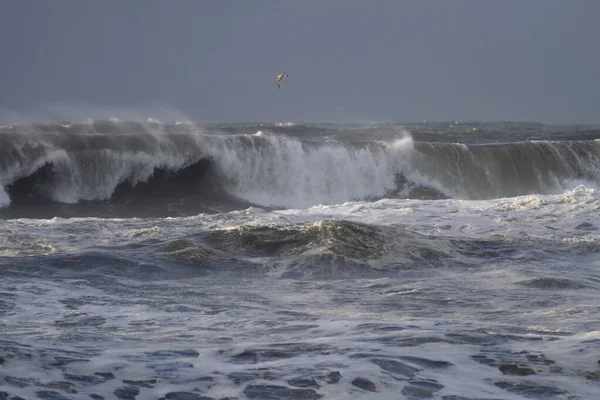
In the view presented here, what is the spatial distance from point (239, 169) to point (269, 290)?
702 inches

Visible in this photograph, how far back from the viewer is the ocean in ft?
20.2

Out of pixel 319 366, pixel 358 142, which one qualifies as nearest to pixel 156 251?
pixel 319 366

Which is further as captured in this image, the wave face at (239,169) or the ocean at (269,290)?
the wave face at (239,169)

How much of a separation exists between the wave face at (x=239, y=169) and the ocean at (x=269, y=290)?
0.33 feet

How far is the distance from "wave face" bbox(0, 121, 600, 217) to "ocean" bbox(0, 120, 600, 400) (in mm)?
101

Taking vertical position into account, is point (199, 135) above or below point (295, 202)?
above

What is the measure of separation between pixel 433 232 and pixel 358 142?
1573 cm

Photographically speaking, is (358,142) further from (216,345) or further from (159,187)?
(216,345)

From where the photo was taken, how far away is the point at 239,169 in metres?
28.3

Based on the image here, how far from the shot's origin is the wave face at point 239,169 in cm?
2470

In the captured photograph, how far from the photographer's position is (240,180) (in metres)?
27.9

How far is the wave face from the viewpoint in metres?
24.7

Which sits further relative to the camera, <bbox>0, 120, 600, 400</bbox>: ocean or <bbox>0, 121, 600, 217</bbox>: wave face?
<bbox>0, 121, 600, 217</bbox>: wave face

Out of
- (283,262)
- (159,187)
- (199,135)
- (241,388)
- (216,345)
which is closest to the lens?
(241,388)
